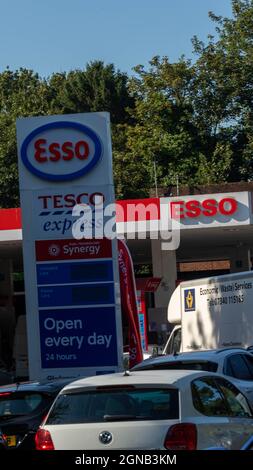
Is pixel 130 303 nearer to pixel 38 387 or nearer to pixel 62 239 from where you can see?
pixel 62 239

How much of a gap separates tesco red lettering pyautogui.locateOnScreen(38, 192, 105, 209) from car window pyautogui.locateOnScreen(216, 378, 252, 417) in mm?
7408

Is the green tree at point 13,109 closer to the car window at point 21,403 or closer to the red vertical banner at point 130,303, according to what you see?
the red vertical banner at point 130,303

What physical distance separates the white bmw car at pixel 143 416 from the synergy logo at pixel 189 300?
13635 mm

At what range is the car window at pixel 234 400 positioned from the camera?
8.64 metres

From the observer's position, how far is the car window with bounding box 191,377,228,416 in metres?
7.90

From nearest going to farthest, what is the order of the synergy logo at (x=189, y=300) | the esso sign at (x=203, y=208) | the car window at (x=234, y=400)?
the car window at (x=234, y=400) → the synergy logo at (x=189, y=300) → the esso sign at (x=203, y=208)

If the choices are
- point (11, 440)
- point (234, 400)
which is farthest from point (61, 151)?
point (234, 400)

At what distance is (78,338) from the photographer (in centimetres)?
1582

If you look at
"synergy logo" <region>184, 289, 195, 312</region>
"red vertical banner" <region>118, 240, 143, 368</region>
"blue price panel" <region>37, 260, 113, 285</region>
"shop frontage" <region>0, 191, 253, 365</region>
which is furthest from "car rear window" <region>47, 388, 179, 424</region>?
"shop frontage" <region>0, 191, 253, 365</region>

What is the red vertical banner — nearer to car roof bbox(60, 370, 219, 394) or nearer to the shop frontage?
car roof bbox(60, 370, 219, 394)

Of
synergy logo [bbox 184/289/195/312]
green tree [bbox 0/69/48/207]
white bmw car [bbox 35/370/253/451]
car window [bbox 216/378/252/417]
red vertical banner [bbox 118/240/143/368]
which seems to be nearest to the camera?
white bmw car [bbox 35/370/253/451]

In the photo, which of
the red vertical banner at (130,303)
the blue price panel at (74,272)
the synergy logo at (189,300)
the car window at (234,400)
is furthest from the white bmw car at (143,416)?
the synergy logo at (189,300)
